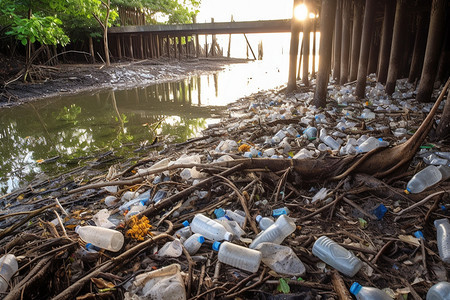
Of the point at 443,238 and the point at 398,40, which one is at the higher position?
the point at 398,40

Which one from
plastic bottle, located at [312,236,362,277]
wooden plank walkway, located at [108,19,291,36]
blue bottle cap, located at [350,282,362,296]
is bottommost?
plastic bottle, located at [312,236,362,277]

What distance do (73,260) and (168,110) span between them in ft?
21.5

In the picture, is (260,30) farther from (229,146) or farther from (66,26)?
(229,146)

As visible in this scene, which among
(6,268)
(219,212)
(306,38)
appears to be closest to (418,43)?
(306,38)

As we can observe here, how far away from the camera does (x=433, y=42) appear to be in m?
4.66

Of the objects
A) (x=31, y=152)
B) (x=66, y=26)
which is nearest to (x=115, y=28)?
(x=66, y=26)

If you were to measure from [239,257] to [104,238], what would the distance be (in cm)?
97

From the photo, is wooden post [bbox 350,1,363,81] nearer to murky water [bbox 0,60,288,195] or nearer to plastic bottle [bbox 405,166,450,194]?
murky water [bbox 0,60,288,195]

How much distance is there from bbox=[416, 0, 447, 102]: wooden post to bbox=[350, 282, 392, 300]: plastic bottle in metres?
4.89

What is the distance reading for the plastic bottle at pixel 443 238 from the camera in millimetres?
1621

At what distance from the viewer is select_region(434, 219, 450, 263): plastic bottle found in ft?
5.32

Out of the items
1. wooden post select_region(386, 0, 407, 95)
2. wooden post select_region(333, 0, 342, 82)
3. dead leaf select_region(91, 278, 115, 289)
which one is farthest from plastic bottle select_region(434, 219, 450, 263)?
wooden post select_region(333, 0, 342, 82)

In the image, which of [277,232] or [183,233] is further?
[183,233]

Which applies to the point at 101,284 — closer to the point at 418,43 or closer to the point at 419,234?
the point at 419,234
